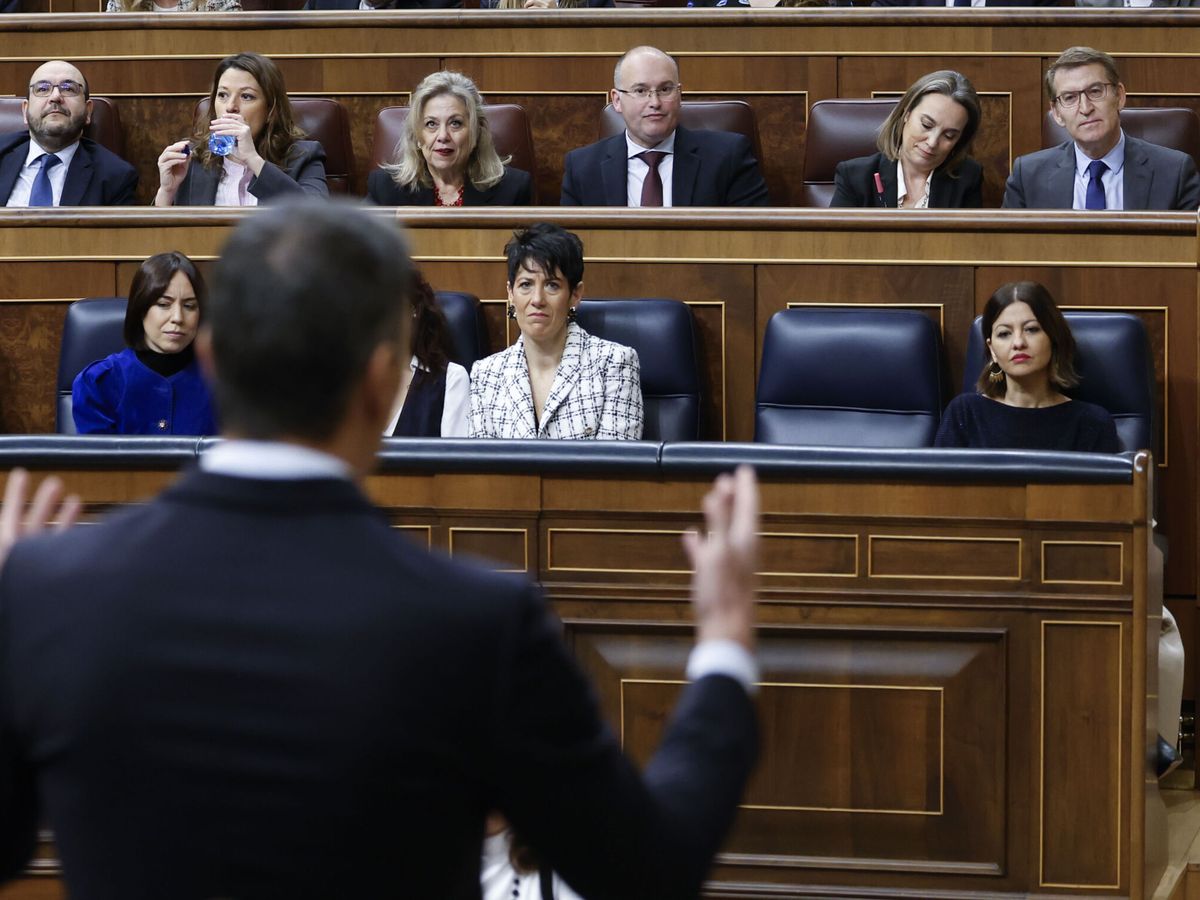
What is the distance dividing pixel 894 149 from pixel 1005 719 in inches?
45.5

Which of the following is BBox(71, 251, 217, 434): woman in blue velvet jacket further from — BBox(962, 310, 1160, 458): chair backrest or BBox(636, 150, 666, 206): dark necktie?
BBox(962, 310, 1160, 458): chair backrest

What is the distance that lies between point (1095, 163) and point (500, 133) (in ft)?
2.67

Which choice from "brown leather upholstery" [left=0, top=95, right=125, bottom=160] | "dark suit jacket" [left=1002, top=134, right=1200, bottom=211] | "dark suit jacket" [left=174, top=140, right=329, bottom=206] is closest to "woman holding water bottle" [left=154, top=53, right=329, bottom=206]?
"dark suit jacket" [left=174, top=140, right=329, bottom=206]

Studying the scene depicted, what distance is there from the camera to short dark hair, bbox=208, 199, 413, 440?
0.46 metres

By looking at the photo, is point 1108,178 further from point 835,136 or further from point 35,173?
point 35,173

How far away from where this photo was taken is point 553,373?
1.86 meters

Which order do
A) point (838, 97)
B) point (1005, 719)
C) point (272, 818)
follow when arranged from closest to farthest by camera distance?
point (272, 818) → point (1005, 719) → point (838, 97)

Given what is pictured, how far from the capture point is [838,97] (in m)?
2.53

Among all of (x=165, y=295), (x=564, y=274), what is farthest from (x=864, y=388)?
(x=165, y=295)

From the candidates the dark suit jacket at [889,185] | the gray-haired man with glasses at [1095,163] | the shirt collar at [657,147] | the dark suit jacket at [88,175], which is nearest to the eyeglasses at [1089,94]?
the gray-haired man with glasses at [1095,163]

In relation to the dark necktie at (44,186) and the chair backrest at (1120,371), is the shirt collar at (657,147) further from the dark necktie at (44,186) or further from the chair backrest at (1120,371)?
the dark necktie at (44,186)

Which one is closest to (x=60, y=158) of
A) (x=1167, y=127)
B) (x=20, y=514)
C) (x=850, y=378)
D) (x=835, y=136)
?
(x=835, y=136)

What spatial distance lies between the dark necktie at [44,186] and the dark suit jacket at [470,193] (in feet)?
1.54

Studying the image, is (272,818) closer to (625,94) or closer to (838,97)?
(625,94)
